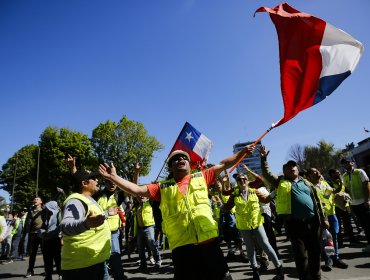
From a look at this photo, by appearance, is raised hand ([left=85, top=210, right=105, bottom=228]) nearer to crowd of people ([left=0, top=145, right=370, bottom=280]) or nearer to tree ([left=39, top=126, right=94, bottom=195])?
crowd of people ([left=0, top=145, right=370, bottom=280])

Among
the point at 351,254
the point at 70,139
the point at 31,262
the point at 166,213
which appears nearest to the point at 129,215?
the point at 31,262

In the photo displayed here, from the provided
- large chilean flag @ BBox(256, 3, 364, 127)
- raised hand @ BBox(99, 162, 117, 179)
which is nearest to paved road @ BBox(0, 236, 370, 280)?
large chilean flag @ BBox(256, 3, 364, 127)

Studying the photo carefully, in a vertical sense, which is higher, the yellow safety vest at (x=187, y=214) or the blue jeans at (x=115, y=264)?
the yellow safety vest at (x=187, y=214)

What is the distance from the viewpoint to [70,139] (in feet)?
119

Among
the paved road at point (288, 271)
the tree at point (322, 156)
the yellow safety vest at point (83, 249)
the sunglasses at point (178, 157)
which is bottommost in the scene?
the paved road at point (288, 271)

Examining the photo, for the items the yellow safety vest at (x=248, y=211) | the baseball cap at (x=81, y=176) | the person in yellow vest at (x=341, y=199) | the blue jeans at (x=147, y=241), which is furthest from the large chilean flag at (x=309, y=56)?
the blue jeans at (x=147, y=241)

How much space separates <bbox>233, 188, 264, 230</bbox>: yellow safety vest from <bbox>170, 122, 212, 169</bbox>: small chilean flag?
1620mm

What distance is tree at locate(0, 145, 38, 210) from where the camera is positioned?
46.7m

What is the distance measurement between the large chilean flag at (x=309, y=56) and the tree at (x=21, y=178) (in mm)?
47784

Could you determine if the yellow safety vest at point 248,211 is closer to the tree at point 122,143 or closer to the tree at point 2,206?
the tree at point 2,206

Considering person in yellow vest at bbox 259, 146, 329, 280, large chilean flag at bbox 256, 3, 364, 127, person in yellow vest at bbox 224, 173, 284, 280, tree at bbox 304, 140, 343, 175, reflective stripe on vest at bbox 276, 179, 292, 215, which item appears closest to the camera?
person in yellow vest at bbox 259, 146, 329, 280

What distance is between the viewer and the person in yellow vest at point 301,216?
4316 mm

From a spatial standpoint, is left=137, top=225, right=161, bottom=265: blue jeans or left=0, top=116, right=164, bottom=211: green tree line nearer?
left=137, top=225, right=161, bottom=265: blue jeans

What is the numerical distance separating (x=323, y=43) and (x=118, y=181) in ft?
13.4
